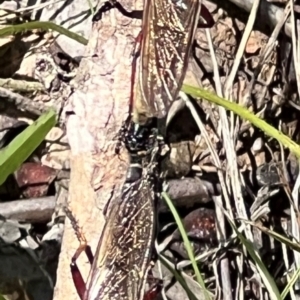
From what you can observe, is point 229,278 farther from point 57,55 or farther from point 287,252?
point 57,55

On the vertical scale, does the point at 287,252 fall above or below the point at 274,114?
below

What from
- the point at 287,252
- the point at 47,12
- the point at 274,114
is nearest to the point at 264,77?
the point at 274,114

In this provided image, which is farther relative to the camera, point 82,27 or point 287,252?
point 82,27

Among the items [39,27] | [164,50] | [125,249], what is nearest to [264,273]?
[125,249]

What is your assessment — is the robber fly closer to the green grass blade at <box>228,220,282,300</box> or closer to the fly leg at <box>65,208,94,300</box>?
the fly leg at <box>65,208,94,300</box>

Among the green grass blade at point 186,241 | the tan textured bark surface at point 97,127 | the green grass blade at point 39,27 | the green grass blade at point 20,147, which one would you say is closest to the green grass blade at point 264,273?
the green grass blade at point 186,241

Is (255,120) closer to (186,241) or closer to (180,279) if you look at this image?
(186,241)

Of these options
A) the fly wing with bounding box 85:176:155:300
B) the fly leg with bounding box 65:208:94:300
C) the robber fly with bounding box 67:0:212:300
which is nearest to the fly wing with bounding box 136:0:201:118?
the robber fly with bounding box 67:0:212:300
